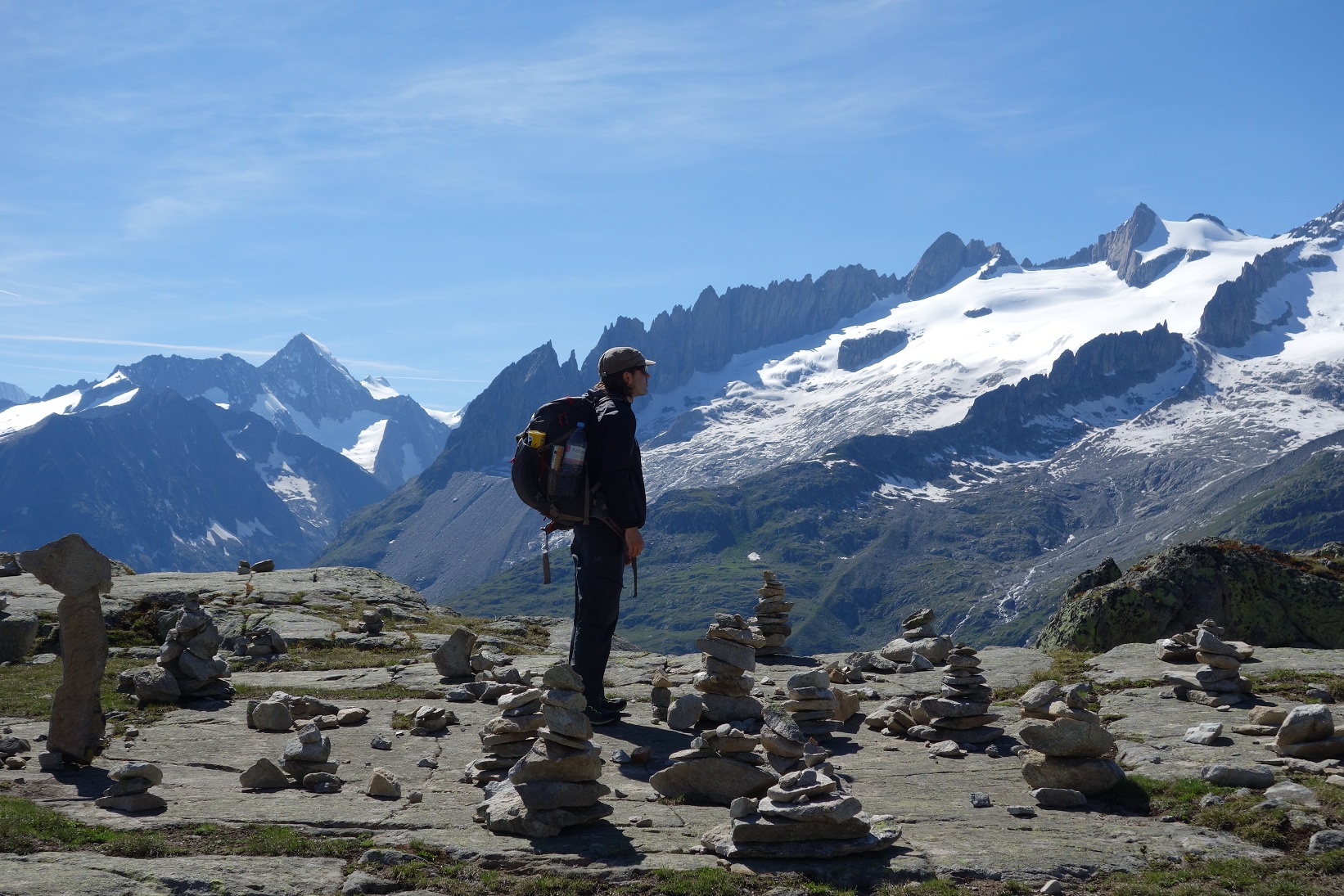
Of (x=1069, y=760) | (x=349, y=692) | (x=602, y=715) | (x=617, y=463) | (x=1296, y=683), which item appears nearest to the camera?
(x=1069, y=760)

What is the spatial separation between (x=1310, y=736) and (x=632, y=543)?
9815mm

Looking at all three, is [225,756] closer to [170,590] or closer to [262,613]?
[262,613]

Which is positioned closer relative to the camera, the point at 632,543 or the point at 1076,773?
the point at 1076,773

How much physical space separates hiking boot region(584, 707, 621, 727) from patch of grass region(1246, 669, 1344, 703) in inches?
433

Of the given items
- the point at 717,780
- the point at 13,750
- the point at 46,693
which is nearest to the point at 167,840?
the point at 13,750

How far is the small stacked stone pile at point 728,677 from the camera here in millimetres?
16141

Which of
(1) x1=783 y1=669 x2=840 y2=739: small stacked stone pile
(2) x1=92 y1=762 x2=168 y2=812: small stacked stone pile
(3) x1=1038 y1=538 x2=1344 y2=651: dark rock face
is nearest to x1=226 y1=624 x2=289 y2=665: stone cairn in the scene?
(2) x1=92 y1=762 x2=168 y2=812: small stacked stone pile

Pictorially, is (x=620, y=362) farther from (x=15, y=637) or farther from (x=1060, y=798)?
(x=15, y=637)

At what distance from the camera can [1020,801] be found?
12.6 meters

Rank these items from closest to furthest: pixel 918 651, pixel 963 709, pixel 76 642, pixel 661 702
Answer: pixel 76 642 < pixel 963 709 < pixel 661 702 < pixel 918 651

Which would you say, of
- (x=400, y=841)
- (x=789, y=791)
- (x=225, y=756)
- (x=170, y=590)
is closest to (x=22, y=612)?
(x=170, y=590)

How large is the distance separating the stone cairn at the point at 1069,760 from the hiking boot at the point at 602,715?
664cm

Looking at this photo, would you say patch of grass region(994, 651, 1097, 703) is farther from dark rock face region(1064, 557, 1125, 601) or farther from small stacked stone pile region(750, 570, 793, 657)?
dark rock face region(1064, 557, 1125, 601)

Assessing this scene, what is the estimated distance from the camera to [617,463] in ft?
53.2
